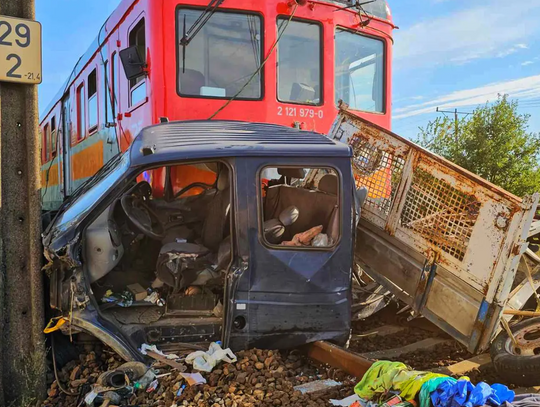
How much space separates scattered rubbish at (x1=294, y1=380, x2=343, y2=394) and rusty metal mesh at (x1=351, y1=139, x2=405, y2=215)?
161 cm

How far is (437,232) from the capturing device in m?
4.24

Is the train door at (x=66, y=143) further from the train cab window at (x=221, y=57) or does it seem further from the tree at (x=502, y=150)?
the tree at (x=502, y=150)

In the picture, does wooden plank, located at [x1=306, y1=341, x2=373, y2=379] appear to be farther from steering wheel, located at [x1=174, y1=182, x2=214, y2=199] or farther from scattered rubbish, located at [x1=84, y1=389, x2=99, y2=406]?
steering wheel, located at [x1=174, y1=182, x2=214, y2=199]

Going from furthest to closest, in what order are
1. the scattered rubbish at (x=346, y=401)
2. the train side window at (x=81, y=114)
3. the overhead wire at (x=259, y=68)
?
the train side window at (x=81, y=114) → the overhead wire at (x=259, y=68) → the scattered rubbish at (x=346, y=401)

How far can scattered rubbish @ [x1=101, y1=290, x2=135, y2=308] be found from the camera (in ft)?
12.9

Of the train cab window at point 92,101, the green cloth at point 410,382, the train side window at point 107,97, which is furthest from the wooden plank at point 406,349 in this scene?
the train cab window at point 92,101

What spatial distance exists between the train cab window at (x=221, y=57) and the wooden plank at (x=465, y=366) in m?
3.35

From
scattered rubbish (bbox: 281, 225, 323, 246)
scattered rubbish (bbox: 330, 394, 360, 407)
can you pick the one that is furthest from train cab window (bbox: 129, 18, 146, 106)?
scattered rubbish (bbox: 330, 394, 360, 407)

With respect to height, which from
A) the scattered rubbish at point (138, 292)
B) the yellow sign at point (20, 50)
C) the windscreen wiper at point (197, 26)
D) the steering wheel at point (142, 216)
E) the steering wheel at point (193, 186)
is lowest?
the scattered rubbish at point (138, 292)

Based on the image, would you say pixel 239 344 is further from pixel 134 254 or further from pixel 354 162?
pixel 354 162

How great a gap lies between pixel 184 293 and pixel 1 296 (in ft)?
4.28

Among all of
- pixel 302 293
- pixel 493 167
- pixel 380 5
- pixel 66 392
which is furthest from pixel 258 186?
pixel 493 167

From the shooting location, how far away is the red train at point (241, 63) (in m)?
5.45

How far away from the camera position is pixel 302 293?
383 cm
